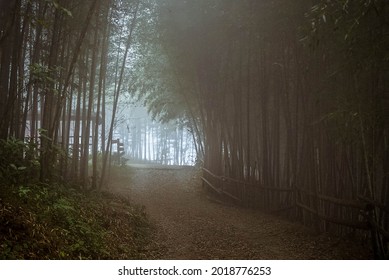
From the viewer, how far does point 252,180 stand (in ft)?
23.5

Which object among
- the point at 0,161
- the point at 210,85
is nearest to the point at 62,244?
the point at 0,161

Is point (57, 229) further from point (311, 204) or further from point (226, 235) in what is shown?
point (311, 204)

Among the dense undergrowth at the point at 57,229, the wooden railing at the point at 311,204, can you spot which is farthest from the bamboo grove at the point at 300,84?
the dense undergrowth at the point at 57,229

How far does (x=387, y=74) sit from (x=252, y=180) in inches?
153

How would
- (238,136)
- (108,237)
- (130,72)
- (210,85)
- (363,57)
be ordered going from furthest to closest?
(130,72)
(210,85)
(238,136)
(108,237)
(363,57)

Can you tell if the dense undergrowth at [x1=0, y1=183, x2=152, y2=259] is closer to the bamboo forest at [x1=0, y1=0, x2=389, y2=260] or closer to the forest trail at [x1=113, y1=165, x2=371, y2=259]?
the bamboo forest at [x1=0, y1=0, x2=389, y2=260]

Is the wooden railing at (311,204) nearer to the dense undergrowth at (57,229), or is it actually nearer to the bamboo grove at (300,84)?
the bamboo grove at (300,84)

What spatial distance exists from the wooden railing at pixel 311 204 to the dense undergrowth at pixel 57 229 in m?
2.54

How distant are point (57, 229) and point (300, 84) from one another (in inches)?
158

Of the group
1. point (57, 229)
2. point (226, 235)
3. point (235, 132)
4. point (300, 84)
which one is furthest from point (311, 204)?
A: point (57, 229)

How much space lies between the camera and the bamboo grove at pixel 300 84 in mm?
3590

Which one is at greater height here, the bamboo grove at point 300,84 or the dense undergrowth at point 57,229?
the bamboo grove at point 300,84

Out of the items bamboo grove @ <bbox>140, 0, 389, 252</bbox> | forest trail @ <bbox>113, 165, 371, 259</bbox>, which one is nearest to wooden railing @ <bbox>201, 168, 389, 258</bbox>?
bamboo grove @ <bbox>140, 0, 389, 252</bbox>
